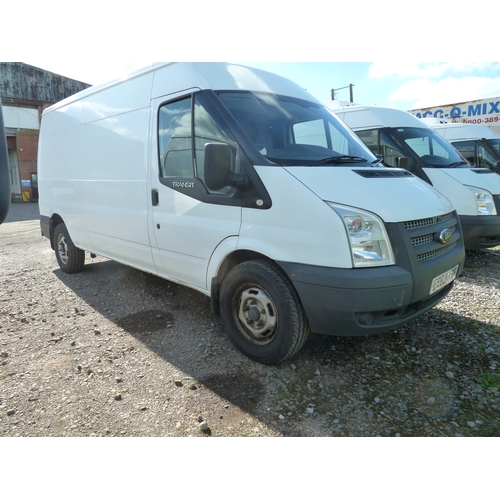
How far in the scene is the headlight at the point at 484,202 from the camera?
226 inches

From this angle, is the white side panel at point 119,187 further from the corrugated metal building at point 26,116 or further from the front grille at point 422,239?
the corrugated metal building at point 26,116

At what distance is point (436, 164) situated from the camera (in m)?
6.29

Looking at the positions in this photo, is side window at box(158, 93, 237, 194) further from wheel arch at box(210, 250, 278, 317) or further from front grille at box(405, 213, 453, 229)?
front grille at box(405, 213, 453, 229)

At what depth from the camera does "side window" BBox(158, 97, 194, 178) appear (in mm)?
3537

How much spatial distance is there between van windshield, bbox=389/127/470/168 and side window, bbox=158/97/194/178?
4221 millimetres

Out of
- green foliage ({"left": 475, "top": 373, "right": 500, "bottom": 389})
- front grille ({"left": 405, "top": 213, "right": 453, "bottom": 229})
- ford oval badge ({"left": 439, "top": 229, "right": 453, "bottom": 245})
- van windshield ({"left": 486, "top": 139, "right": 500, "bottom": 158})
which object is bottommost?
green foliage ({"left": 475, "top": 373, "right": 500, "bottom": 389})

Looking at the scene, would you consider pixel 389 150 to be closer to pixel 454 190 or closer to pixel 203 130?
pixel 454 190

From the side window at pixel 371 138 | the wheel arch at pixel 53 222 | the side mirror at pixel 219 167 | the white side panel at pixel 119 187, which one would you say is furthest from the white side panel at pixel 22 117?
the side mirror at pixel 219 167

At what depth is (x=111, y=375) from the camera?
3119mm

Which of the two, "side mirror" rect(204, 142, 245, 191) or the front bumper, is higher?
"side mirror" rect(204, 142, 245, 191)

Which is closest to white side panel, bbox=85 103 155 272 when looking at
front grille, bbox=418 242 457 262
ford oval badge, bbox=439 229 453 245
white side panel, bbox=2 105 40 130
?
front grille, bbox=418 242 457 262

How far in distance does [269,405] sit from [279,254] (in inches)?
41.3

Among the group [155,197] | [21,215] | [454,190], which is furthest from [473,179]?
[21,215]

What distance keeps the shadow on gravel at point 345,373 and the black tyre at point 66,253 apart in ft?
6.37
